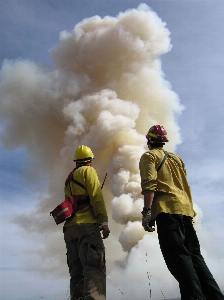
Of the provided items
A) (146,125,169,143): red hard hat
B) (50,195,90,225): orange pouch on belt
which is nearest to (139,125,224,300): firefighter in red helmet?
(146,125,169,143): red hard hat

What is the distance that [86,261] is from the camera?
5.40m

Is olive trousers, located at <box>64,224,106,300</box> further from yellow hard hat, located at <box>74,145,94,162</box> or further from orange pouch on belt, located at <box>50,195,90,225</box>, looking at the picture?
yellow hard hat, located at <box>74,145,94,162</box>

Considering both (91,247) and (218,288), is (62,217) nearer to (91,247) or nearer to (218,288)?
(91,247)

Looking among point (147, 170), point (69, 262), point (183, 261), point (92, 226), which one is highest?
point (147, 170)

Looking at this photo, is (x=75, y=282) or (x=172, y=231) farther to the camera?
(x=75, y=282)

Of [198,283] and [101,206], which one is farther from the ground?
[101,206]

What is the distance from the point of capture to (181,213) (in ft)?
16.0

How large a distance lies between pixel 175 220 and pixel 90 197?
5.42 feet

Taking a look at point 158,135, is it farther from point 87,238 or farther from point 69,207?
point 87,238

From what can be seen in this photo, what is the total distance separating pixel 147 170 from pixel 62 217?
177cm

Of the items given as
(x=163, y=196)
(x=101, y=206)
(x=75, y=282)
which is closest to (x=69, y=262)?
(x=75, y=282)

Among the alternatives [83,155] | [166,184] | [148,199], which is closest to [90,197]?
[83,155]

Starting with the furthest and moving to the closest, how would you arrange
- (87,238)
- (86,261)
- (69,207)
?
(69,207), (87,238), (86,261)

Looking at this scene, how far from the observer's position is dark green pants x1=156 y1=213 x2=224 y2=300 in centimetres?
440
